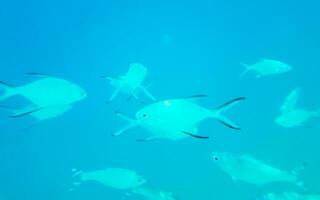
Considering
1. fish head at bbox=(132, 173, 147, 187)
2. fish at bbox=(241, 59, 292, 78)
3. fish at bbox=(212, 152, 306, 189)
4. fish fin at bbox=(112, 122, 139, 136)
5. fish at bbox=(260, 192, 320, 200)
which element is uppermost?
fish at bbox=(241, 59, 292, 78)

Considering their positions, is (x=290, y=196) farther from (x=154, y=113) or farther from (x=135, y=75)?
(x=154, y=113)

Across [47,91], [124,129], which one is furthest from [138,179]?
[124,129]

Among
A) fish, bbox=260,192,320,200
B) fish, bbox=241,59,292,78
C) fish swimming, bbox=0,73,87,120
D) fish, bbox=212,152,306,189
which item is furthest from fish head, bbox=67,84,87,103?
fish, bbox=260,192,320,200

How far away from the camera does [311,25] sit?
2678cm

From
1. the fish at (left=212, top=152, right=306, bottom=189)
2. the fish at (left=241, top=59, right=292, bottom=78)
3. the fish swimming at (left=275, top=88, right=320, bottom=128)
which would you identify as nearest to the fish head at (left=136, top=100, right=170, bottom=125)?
the fish at (left=212, top=152, right=306, bottom=189)

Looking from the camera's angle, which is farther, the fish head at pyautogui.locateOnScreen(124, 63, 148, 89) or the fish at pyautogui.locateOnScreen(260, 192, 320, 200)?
the fish at pyautogui.locateOnScreen(260, 192, 320, 200)

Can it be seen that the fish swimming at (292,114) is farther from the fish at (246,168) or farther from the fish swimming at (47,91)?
the fish swimming at (47,91)

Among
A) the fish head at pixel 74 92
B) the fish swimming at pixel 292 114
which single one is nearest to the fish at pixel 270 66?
the fish swimming at pixel 292 114

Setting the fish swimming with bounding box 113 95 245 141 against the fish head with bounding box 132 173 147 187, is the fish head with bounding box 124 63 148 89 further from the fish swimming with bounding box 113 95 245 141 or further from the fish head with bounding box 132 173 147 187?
the fish swimming with bounding box 113 95 245 141

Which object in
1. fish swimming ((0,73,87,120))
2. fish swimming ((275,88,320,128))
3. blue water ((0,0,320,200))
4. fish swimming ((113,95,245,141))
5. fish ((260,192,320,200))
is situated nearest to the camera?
fish swimming ((113,95,245,141))

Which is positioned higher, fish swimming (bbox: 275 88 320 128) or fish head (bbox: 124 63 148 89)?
fish swimming (bbox: 275 88 320 128)

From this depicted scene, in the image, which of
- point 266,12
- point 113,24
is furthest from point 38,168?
point 266,12

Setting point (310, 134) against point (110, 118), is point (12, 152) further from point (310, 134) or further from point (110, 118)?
point (310, 134)

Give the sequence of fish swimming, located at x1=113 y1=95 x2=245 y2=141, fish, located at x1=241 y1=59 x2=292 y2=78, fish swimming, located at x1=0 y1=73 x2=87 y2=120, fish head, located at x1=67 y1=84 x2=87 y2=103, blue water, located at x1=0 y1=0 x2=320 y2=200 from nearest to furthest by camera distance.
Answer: fish swimming, located at x1=113 y1=95 x2=245 y2=141, fish swimming, located at x1=0 y1=73 x2=87 y2=120, fish head, located at x1=67 y1=84 x2=87 y2=103, fish, located at x1=241 y1=59 x2=292 y2=78, blue water, located at x1=0 y1=0 x2=320 y2=200
